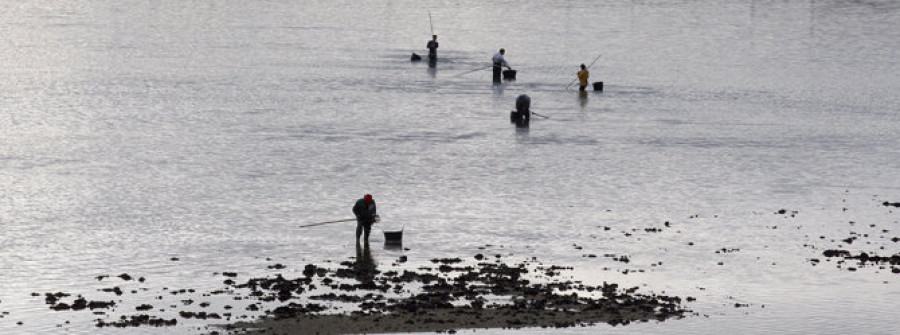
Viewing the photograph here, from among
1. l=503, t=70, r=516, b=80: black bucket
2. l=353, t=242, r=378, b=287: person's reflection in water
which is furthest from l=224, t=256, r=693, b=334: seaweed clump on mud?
l=503, t=70, r=516, b=80: black bucket

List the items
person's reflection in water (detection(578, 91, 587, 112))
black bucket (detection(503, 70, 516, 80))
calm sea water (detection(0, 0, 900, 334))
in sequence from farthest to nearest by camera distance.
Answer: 1. black bucket (detection(503, 70, 516, 80))
2. person's reflection in water (detection(578, 91, 587, 112))
3. calm sea water (detection(0, 0, 900, 334))

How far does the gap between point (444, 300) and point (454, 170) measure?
80.1 ft

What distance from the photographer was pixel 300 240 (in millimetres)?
51219

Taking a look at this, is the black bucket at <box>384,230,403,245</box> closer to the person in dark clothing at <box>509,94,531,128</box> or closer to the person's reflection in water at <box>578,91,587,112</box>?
the person in dark clothing at <box>509,94,531,128</box>

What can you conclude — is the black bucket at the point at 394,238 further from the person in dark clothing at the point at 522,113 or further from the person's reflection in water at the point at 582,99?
the person's reflection in water at the point at 582,99

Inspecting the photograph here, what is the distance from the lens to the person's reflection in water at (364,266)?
45.3m

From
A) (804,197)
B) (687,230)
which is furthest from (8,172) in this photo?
(804,197)

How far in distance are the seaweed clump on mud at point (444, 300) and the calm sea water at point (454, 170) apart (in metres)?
1.20

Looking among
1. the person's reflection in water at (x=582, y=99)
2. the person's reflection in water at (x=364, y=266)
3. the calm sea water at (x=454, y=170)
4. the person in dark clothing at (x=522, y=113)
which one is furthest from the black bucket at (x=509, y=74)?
the person's reflection in water at (x=364, y=266)

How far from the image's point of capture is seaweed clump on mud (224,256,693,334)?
1593 inches

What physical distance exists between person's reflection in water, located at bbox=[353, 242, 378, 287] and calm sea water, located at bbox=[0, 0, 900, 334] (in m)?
0.71

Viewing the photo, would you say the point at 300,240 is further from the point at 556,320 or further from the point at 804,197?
the point at 804,197

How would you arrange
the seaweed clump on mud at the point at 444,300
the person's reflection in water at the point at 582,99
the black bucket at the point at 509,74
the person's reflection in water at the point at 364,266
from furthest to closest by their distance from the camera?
the black bucket at the point at 509,74 < the person's reflection in water at the point at 582,99 < the person's reflection in water at the point at 364,266 < the seaweed clump on mud at the point at 444,300

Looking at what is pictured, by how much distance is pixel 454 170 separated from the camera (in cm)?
6681
